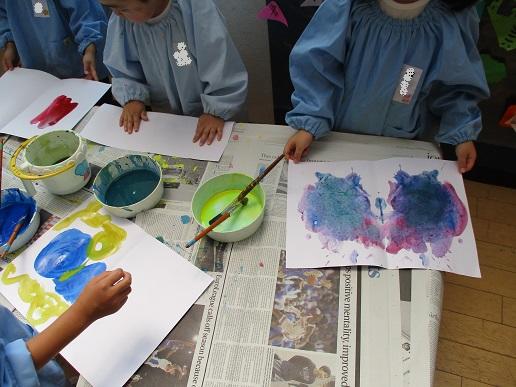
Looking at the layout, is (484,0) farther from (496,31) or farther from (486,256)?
(486,256)

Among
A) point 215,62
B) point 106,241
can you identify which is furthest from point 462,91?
point 106,241

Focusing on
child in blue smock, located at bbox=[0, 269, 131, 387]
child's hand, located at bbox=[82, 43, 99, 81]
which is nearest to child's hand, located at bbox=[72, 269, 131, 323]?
child in blue smock, located at bbox=[0, 269, 131, 387]

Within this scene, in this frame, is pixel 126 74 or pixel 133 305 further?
pixel 126 74

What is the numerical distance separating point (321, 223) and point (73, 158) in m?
0.51

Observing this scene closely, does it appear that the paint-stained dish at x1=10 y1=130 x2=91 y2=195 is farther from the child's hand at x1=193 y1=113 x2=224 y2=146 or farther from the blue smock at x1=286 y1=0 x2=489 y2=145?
the blue smock at x1=286 y1=0 x2=489 y2=145

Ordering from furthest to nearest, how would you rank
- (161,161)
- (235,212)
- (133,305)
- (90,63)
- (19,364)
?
1. (90,63)
2. (161,161)
3. (235,212)
4. (133,305)
5. (19,364)

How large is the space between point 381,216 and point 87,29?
1.06 metres

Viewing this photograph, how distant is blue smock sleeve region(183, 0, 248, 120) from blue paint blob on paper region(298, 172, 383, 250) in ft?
1.01

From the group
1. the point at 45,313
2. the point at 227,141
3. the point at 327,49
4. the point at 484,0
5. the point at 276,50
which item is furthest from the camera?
the point at 276,50

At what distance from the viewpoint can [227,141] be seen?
0.92m

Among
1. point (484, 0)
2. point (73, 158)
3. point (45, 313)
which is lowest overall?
point (45, 313)

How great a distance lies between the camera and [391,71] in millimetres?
829

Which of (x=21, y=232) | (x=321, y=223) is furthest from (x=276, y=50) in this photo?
(x=21, y=232)

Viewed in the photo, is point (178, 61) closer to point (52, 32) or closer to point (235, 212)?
point (235, 212)
